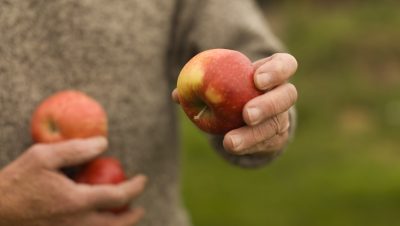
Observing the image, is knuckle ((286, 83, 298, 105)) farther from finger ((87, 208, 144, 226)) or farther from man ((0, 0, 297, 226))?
finger ((87, 208, 144, 226))

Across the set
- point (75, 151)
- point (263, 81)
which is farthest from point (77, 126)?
point (263, 81)

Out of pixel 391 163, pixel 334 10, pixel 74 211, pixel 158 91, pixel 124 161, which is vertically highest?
pixel 334 10

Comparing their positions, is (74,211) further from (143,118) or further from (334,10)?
(334,10)

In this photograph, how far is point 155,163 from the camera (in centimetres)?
157

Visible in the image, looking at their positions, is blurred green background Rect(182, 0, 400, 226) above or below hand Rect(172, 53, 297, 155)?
above

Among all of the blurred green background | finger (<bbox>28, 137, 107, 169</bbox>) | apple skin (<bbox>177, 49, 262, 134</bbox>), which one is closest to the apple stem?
apple skin (<bbox>177, 49, 262, 134</bbox>)

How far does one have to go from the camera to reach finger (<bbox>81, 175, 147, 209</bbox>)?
1.31 m

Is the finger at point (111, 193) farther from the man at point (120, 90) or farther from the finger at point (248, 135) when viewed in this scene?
the finger at point (248, 135)

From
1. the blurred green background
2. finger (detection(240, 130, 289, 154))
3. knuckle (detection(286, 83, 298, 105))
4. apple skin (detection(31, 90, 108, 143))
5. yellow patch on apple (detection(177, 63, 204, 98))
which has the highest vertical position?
the blurred green background

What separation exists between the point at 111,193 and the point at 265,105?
1.25 ft

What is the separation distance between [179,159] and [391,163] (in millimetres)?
2179

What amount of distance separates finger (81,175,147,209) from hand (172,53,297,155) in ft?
1.00

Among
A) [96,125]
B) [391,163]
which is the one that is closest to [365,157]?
[391,163]

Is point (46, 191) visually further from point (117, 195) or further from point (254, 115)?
point (254, 115)
